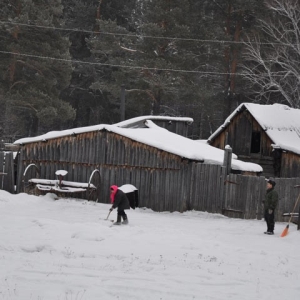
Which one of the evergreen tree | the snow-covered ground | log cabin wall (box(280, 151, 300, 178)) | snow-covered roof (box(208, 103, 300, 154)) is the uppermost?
the evergreen tree

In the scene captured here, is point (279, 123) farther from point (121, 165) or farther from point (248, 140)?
point (121, 165)

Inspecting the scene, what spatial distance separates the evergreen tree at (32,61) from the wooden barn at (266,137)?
46.1ft

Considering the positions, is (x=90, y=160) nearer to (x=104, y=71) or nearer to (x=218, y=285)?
(x=218, y=285)

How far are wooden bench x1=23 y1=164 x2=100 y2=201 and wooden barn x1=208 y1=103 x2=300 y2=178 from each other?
1205 centimetres

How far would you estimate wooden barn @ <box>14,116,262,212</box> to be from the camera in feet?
74.5

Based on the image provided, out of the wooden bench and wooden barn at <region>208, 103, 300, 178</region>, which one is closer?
the wooden bench

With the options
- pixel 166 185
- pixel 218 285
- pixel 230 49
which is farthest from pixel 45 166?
pixel 230 49

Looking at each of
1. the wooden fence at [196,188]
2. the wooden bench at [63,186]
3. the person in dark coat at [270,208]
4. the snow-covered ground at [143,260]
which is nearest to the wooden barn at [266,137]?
the wooden fence at [196,188]

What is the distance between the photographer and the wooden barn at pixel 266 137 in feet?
102

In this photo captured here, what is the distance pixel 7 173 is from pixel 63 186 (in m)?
3.33

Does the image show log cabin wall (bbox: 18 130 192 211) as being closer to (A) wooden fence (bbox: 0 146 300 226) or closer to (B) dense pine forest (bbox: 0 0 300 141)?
(A) wooden fence (bbox: 0 146 300 226)

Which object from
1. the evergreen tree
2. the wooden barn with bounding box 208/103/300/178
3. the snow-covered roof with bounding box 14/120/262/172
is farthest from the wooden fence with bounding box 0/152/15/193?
the evergreen tree

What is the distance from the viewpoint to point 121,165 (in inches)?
939

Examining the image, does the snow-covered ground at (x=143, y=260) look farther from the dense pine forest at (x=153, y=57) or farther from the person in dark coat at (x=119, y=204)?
the dense pine forest at (x=153, y=57)
